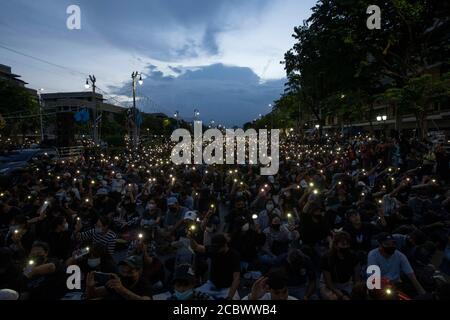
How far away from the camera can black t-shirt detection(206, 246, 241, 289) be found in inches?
192

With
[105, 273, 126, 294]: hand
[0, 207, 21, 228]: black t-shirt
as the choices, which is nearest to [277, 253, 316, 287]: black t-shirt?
[105, 273, 126, 294]: hand

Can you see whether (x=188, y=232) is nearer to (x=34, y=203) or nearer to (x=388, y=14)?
(x=34, y=203)

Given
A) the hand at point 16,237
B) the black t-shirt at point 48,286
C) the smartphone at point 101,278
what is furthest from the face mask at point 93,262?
the hand at point 16,237

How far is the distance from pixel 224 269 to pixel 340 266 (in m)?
1.72

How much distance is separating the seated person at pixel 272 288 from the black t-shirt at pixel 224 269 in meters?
0.77

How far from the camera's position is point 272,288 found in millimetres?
3986

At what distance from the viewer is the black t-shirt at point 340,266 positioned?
200 inches

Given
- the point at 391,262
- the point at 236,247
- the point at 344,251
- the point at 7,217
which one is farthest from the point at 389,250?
the point at 7,217

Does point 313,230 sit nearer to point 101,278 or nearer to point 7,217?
point 101,278

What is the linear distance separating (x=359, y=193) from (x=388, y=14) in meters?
17.1

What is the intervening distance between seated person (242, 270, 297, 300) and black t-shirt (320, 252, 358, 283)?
1321 millimetres
